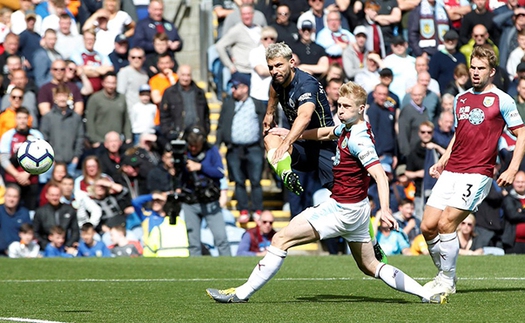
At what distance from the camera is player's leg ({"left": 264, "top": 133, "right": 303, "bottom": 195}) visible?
33.7ft

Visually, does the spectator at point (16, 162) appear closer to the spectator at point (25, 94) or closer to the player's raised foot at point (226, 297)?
the spectator at point (25, 94)

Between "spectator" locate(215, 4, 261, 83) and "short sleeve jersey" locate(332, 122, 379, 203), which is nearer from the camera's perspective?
"short sleeve jersey" locate(332, 122, 379, 203)

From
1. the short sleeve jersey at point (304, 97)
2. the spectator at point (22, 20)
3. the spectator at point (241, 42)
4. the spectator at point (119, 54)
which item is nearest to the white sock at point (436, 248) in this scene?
the short sleeve jersey at point (304, 97)

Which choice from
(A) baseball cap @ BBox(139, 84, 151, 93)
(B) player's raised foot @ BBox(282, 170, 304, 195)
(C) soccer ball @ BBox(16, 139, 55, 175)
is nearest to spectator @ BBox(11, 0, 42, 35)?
(A) baseball cap @ BBox(139, 84, 151, 93)

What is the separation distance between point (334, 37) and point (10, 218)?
6835 mm

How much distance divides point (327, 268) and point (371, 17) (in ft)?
27.0

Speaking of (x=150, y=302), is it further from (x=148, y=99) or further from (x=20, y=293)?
(x=148, y=99)

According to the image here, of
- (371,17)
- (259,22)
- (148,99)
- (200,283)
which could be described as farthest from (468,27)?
(200,283)

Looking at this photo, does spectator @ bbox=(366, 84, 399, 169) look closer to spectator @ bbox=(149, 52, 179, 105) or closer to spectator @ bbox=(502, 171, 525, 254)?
spectator @ bbox=(502, 171, 525, 254)

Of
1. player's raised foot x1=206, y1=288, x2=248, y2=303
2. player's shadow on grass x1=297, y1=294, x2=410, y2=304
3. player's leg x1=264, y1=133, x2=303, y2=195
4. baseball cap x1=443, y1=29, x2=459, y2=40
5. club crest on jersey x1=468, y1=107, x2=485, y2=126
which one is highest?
club crest on jersey x1=468, y1=107, x2=485, y2=126

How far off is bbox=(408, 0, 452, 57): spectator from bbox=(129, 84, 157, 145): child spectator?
5.39m

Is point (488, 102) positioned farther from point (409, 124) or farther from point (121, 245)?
point (409, 124)

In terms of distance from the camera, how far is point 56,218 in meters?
17.6

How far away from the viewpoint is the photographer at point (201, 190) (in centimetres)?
1742
